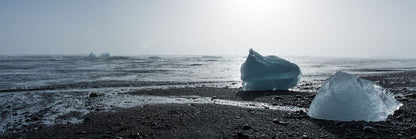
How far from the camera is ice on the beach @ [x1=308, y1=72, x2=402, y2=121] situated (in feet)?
13.5

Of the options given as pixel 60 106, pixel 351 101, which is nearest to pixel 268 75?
pixel 351 101

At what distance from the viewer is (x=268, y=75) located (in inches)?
312

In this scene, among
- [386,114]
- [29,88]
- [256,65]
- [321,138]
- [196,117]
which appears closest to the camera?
[321,138]

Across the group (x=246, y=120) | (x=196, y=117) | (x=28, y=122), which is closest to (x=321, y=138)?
(x=246, y=120)

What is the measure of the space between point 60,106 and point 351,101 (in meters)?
5.24

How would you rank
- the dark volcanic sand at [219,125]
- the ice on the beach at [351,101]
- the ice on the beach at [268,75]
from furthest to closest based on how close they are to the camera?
1. the ice on the beach at [268,75]
2. the ice on the beach at [351,101]
3. the dark volcanic sand at [219,125]

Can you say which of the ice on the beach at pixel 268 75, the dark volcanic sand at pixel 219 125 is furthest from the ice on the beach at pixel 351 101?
the ice on the beach at pixel 268 75

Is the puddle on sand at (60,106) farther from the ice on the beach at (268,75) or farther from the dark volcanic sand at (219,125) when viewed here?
the ice on the beach at (268,75)

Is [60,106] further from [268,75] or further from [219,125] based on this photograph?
[268,75]

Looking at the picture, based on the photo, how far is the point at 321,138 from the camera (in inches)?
134

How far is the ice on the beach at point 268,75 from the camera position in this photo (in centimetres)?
785

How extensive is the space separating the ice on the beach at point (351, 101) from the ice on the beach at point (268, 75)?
10.6ft

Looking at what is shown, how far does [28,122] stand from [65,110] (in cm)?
100

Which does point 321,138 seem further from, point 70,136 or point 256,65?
point 256,65
